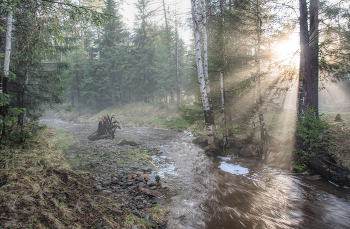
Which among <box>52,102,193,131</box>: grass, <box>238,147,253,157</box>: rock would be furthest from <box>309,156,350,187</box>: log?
<box>52,102,193,131</box>: grass

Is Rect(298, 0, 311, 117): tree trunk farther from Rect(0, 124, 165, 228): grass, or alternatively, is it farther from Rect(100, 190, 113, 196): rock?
Rect(100, 190, 113, 196): rock

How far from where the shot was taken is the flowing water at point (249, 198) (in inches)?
168

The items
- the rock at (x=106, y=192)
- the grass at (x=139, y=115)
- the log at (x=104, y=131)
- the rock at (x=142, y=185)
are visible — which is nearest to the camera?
the rock at (x=106, y=192)

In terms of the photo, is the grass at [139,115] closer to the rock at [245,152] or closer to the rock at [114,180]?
the rock at [245,152]

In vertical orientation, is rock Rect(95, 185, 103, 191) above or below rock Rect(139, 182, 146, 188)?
above

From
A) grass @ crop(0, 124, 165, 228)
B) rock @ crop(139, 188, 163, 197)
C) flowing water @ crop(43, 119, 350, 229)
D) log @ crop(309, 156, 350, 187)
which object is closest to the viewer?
grass @ crop(0, 124, 165, 228)

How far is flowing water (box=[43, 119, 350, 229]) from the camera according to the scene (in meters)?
4.27

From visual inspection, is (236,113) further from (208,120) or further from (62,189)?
(62,189)

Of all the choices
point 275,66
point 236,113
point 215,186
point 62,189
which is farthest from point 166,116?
point 62,189

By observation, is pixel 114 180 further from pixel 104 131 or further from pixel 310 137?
pixel 104 131

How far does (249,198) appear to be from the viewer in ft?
17.7

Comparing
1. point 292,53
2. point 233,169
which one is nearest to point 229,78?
point 292,53

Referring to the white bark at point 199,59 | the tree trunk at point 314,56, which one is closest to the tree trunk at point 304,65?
the tree trunk at point 314,56

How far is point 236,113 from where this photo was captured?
10.8m
